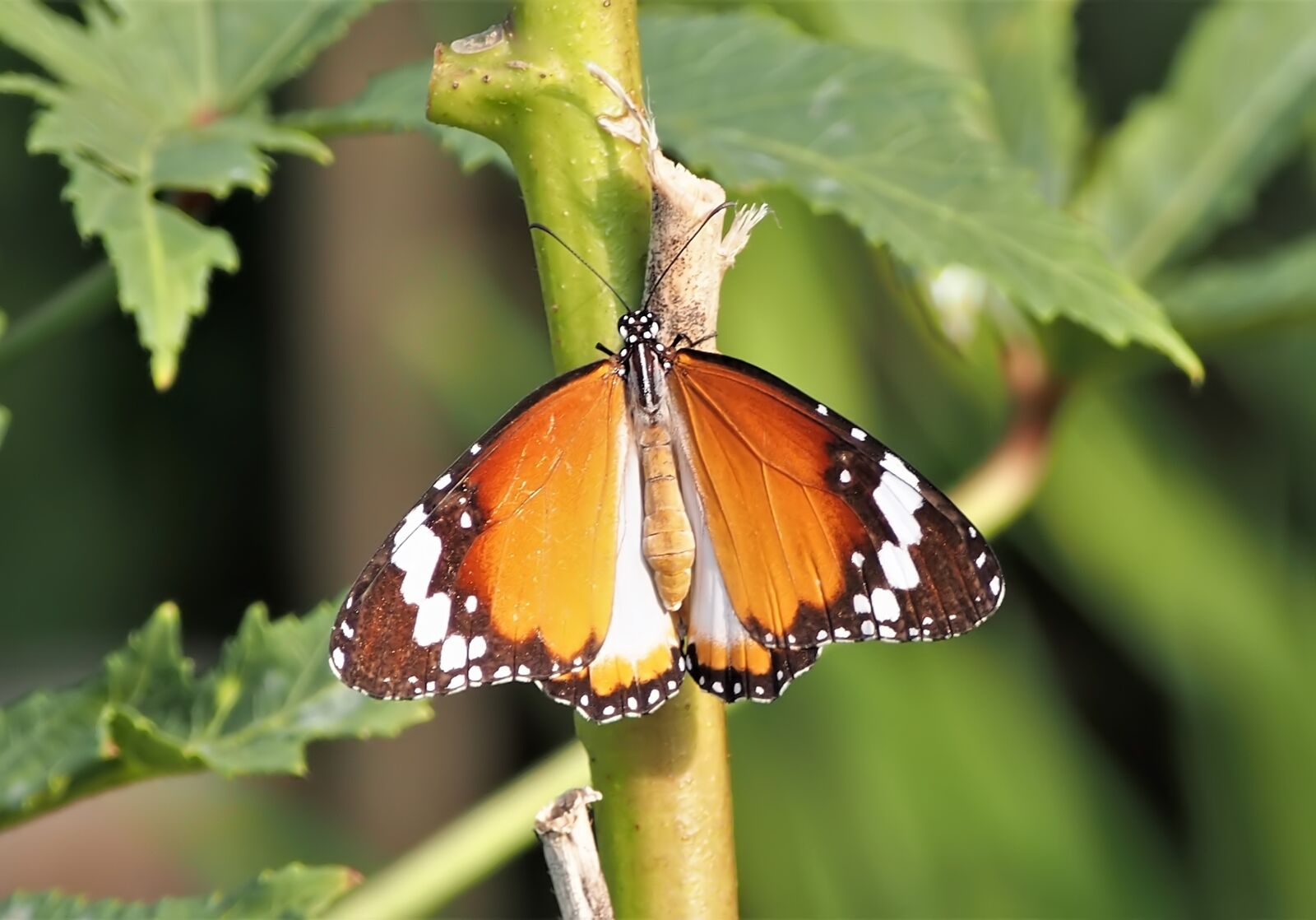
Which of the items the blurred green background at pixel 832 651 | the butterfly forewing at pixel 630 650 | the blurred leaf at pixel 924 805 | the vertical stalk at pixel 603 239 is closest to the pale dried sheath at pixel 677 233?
the vertical stalk at pixel 603 239

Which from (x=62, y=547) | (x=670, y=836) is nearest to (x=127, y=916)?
(x=670, y=836)

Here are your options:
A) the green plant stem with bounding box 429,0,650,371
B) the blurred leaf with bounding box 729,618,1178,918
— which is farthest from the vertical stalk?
the blurred leaf with bounding box 729,618,1178,918

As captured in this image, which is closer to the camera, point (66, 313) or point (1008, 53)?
point (66, 313)

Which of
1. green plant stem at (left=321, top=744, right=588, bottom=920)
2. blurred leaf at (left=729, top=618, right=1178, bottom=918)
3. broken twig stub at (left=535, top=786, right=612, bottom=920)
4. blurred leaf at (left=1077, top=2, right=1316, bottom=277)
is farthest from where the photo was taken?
blurred leaf at (left=729, top=618, right=1178, bottom=918)

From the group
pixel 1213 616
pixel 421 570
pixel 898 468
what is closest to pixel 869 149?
pixel 898 468

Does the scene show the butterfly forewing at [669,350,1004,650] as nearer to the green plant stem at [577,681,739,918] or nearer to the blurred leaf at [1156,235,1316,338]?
the green plant stem at [577,681,739,918]

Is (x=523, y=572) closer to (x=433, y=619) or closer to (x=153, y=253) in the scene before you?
(x=433, y=619)
